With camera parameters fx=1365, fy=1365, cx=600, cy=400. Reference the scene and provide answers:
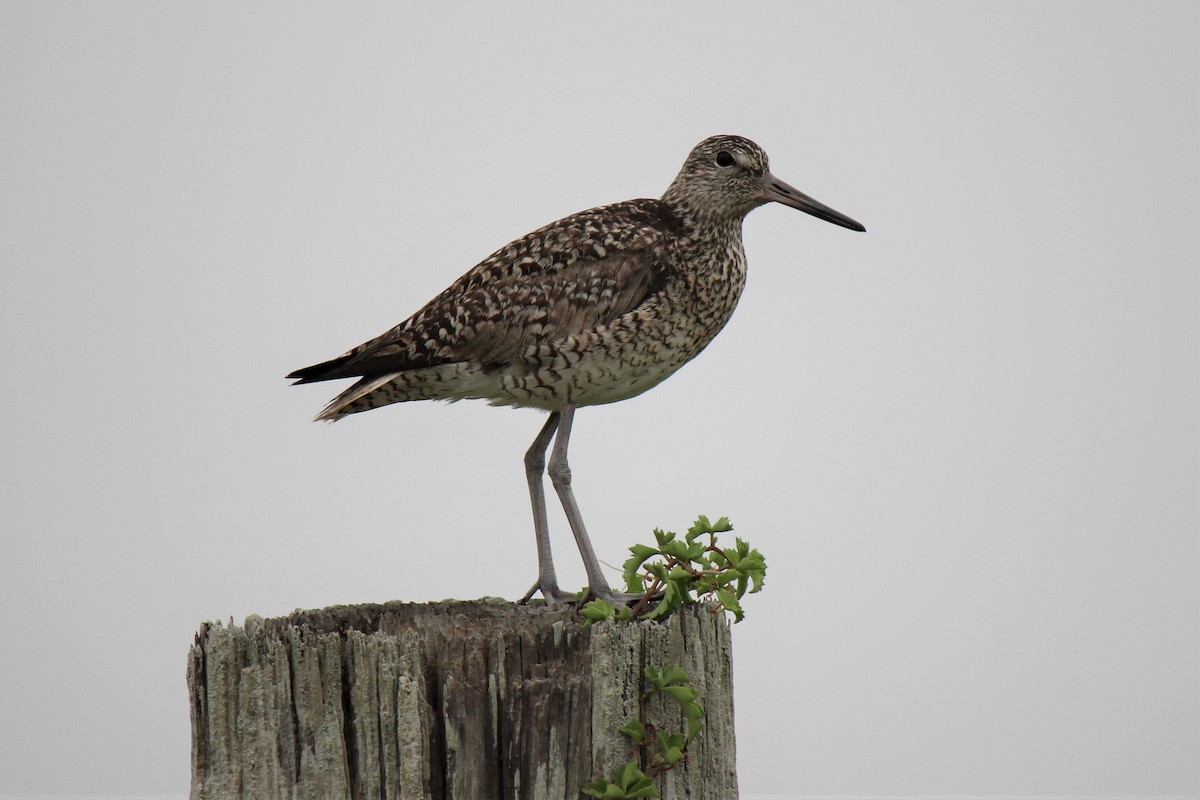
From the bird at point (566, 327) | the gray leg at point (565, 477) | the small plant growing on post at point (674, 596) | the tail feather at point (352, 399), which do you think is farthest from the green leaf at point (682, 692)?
the tail feather at point (352, 399)

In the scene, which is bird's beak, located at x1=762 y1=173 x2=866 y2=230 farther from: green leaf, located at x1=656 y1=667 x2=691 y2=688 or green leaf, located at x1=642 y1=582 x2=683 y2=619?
green leaf, located at x1=656 y1=667 x2=691 y2=688

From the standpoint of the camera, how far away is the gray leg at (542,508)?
22.8ft

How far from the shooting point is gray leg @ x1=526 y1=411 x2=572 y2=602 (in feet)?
22.8

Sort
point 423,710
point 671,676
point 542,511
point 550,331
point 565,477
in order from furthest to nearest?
1. point 542,511
2. point 565,477
3. point 550,331
4. point 671,676
5. point 423,710

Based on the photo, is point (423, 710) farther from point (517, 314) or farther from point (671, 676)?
point (517, 314)

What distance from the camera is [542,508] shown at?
7125mm

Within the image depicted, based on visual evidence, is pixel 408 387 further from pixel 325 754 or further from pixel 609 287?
pixel 325 754

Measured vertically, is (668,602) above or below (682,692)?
above

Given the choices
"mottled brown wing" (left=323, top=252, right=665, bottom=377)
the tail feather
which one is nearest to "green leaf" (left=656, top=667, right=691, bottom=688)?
"mottled brown wing" (left=323, top=252, right=665, bottom=377)

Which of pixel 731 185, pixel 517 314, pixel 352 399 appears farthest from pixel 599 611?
pixel 731 185

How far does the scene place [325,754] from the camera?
15.9 feet

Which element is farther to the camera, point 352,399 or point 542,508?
point 542,508

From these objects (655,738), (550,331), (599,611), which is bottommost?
(655,738)

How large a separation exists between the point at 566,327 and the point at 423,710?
2.35m
